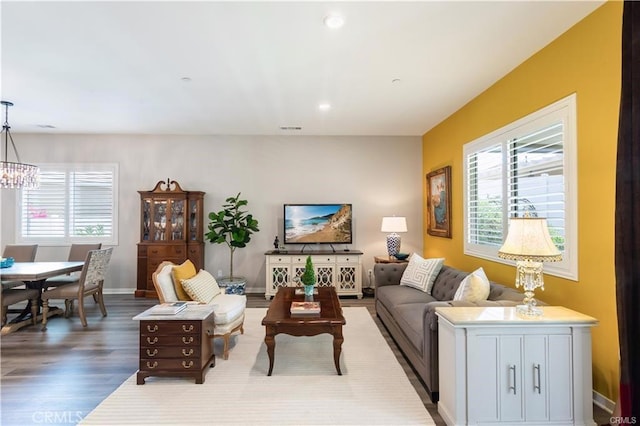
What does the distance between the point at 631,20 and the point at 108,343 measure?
5355mm

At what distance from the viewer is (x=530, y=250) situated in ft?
6.86

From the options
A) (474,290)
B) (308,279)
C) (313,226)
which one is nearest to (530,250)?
(474,290)

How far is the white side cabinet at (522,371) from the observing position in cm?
202

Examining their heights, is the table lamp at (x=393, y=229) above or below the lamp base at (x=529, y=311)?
above

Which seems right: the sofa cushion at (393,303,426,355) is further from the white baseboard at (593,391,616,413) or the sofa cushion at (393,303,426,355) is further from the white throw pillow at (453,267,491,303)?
the white baseboard at (593,391,616,413)

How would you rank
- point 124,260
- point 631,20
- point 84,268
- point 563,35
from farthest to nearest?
point 124,260
point 84,268
point 563,35
point 631,20

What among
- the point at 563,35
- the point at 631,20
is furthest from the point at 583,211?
the point at 563,35

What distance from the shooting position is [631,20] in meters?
1.85

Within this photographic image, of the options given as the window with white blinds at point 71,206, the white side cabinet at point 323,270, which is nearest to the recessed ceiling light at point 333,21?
the white side cabinet at point 323,270

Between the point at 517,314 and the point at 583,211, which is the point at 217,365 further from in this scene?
the point at 583,211

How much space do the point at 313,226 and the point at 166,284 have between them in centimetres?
311

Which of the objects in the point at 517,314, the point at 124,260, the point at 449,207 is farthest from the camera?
the point at 124,260

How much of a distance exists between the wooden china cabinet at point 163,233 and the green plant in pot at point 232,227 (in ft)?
1.39

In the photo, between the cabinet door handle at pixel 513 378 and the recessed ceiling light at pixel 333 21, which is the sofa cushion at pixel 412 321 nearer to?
the cabinet door handle at pixel 513 378
